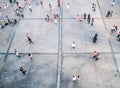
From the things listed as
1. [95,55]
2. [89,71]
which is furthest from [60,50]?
[89,71]

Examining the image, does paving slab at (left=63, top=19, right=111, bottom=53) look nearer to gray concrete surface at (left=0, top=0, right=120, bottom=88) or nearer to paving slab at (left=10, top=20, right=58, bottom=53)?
gray concrete surface at (left=0, top=0, right=120, bottom=88)

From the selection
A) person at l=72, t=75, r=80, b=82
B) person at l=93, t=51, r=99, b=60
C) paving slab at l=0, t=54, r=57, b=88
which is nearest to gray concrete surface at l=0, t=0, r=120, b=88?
paving slab at l=0, t=54, r=57, b=88

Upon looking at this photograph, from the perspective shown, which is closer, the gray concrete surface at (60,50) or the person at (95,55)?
the gray concrete surface at (60,50)

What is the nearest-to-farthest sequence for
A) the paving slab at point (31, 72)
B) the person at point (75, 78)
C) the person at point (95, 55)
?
the person at point (75, 78)
the paving slab at point (31, 72)
the person at point (95, 55)

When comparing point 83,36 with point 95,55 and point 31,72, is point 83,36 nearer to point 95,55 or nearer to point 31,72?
point 95,55

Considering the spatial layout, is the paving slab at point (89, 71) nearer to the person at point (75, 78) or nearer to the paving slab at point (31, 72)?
the person at point (75, 78)

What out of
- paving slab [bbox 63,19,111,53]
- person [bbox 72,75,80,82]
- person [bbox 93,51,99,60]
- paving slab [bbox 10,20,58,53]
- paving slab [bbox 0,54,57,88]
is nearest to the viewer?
person [bbox 72,75,80,82]

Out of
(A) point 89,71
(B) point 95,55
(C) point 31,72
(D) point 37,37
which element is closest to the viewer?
(A) point 89,71

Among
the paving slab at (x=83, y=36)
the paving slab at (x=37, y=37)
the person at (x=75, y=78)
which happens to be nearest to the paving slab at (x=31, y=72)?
the paving slab at (x=37, y=37)

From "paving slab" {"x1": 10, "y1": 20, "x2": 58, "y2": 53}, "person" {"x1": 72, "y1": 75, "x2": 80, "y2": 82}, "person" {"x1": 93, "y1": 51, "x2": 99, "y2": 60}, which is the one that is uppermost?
"paving slab" {"x1": 10, "y1": 20, "x2": 58, "y2": 53}

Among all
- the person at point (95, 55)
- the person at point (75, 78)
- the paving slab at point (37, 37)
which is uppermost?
the paving slab at point (37, 37)
